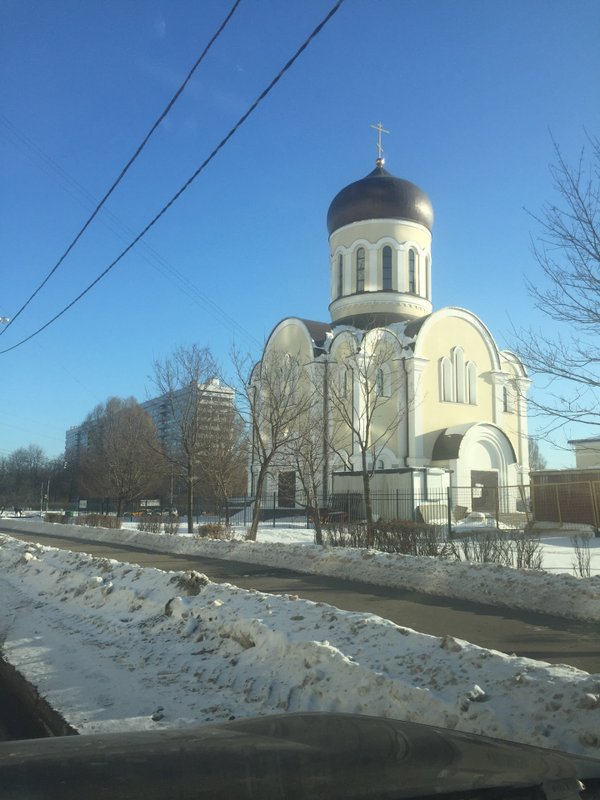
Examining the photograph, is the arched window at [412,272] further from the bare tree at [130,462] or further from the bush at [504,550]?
the bush at [504,550]

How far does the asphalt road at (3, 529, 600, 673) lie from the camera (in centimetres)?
679

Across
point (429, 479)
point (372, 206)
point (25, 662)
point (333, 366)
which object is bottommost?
point (25, 662)

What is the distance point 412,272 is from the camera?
1688 inches

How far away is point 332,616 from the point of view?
6.71 m

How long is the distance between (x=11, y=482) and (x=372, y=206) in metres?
60.4

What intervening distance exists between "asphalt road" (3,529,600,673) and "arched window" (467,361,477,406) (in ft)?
96.1

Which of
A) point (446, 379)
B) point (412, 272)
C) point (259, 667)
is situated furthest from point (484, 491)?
point (259, 667)

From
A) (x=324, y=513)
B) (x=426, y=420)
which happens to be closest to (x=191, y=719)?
(x=324, y=513)

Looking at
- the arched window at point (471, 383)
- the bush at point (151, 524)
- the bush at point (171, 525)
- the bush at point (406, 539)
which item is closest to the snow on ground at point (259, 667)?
the bush at point (406, 539)

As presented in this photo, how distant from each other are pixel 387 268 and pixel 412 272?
1755mm

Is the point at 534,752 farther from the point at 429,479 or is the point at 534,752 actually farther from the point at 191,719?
the point at 429,479

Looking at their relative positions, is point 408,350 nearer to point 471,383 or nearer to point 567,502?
point 471,383

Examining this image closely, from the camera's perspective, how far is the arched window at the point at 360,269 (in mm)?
42469

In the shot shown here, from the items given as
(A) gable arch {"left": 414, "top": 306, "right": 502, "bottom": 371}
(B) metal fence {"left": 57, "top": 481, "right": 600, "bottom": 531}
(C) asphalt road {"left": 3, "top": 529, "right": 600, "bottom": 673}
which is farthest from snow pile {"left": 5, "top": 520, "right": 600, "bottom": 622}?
(A) gable arch {"left": 414, "top": 306, "right": 502, "bottom": 371}
